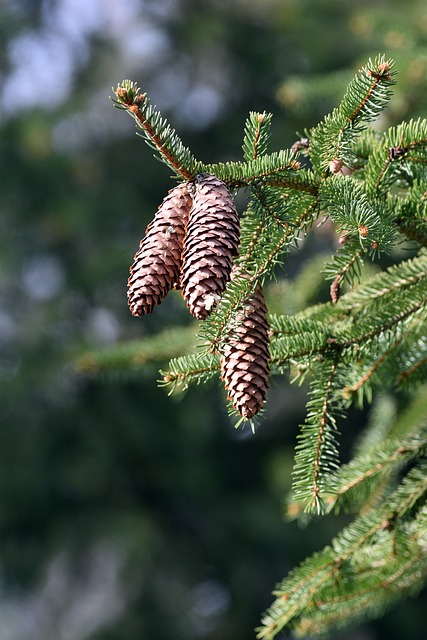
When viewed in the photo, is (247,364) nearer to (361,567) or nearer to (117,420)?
(361,567)

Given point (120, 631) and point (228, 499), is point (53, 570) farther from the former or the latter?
point (228, 499)

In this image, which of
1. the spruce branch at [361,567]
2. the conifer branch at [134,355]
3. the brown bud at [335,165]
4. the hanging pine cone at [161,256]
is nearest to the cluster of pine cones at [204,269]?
the hanging pine cone at [161,256]

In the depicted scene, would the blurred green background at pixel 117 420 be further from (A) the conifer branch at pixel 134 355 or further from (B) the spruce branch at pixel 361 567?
(B) the spruce branch at pixel 361 567

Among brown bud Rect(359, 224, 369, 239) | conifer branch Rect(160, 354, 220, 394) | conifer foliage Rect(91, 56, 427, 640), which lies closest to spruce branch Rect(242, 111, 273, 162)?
conifer foliage Rect(91, 56, 427, 640)

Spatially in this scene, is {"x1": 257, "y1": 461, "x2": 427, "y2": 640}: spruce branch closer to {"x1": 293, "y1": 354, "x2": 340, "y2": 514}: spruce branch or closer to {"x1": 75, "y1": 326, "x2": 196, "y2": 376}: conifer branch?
{"x1": 293, "y1": 354, "x2": 340, "y2": 514}: spruce branch

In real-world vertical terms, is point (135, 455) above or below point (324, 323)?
above

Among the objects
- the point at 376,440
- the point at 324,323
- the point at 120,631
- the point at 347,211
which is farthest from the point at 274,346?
the point at 120,631

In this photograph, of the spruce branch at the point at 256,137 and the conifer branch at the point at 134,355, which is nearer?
the spruce branch at the point at 256,137
